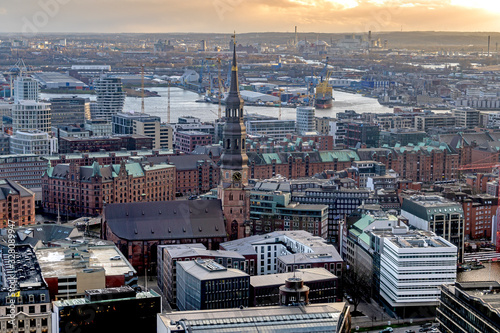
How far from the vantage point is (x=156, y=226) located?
28.5 metres

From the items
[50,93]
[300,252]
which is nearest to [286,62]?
[50,93]

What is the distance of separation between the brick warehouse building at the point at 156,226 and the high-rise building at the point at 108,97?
38.3 m

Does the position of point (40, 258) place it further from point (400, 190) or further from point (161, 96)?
point (161, 96)

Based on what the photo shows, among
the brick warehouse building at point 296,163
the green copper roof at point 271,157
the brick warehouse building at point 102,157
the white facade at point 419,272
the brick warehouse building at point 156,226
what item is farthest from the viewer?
the green copper roof at point 271,157

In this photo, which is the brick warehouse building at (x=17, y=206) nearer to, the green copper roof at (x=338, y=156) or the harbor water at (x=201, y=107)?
the green copper roof at (x=338, y=156)

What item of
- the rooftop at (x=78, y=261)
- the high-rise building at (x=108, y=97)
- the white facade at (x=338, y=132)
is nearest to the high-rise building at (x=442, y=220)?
the rooftop at (x=78, y=261)

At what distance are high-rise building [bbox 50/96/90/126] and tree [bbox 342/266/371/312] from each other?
124 feet

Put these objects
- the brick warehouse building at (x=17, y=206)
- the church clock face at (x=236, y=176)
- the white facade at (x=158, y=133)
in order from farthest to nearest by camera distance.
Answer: the white facade at (x=158, y=133), the brick warehouse building at (x=17, y=206), the church clock face at (x=236, y=176)

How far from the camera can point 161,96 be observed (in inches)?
3738

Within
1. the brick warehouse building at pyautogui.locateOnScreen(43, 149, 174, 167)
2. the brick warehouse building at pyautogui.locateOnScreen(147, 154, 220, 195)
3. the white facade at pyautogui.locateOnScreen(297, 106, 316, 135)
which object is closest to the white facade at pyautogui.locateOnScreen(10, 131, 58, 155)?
the brick warehouse building at pyautogui.locateOnScreen(43, 149, 174, 167)

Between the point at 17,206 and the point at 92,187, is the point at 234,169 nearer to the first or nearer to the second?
the point at 17,206

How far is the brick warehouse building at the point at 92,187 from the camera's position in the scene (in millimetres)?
37094

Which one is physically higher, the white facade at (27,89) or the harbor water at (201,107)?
the white facade at (27,89)

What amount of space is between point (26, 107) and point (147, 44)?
322 ft
